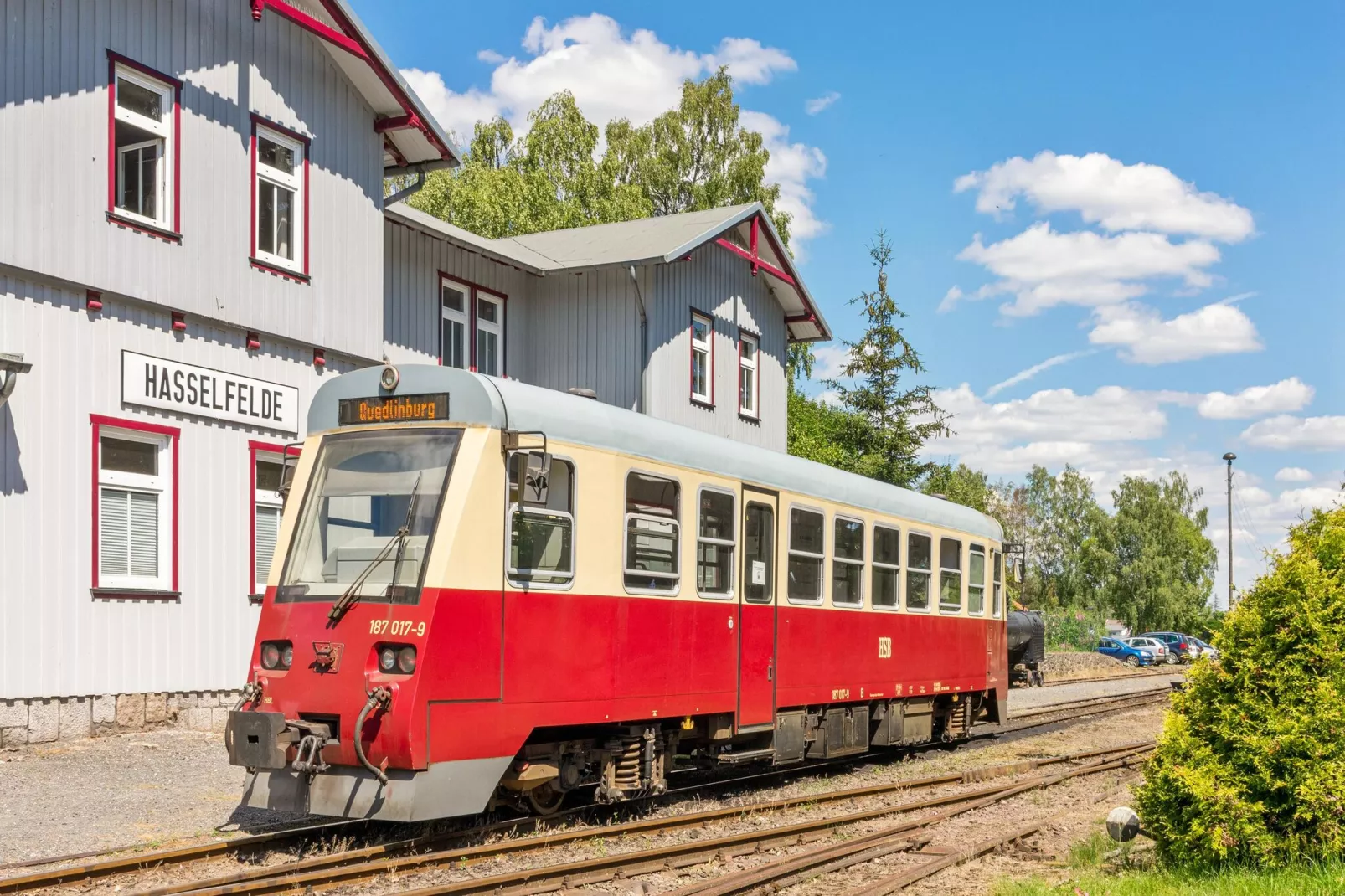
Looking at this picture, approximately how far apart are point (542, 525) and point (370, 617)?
1.46 metres

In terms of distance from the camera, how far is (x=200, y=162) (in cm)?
1573

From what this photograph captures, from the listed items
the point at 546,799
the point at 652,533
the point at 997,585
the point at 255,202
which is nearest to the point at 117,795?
the point at 546,799

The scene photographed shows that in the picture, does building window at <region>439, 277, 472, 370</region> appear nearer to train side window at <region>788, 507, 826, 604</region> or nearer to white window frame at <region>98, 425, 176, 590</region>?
white window frame at <region>98, 425, 176, 590</region>

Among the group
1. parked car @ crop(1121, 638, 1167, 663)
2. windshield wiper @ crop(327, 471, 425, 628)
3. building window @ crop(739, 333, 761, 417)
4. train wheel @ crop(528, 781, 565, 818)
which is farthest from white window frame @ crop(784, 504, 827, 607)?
parked car @ crop(1121, 638, 1167, 663)

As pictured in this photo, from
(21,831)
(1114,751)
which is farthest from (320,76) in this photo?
(1114,751)

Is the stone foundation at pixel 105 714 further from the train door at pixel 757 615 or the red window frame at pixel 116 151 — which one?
the train door at pixel 757 615

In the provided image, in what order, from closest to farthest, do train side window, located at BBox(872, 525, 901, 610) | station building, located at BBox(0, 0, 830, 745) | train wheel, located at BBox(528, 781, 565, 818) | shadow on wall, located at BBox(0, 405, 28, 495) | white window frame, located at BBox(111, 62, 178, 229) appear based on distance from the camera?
train wheel, located at BBox(528, 781, 565, 818)
shadow on wall, located at BBox(0, 405, 28, 495)
station building, located at BBox(0, 0, 830, 745)
white window frame, located at BBox(111, 62, 178, 229)
train side window, located at BBox(872, 525, 901, 610)

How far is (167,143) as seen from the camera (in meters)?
15.3

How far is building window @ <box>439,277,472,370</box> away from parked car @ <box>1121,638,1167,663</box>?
38.0 metres

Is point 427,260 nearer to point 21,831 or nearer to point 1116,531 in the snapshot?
point 21,831

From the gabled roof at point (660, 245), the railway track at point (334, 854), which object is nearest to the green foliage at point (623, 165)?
the gabled roof at point (660, 245)

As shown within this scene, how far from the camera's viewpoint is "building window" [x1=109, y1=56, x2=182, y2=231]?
1473 centimetres

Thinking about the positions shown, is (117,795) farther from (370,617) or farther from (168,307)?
(168,307)

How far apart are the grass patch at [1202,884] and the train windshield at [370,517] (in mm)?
4385
